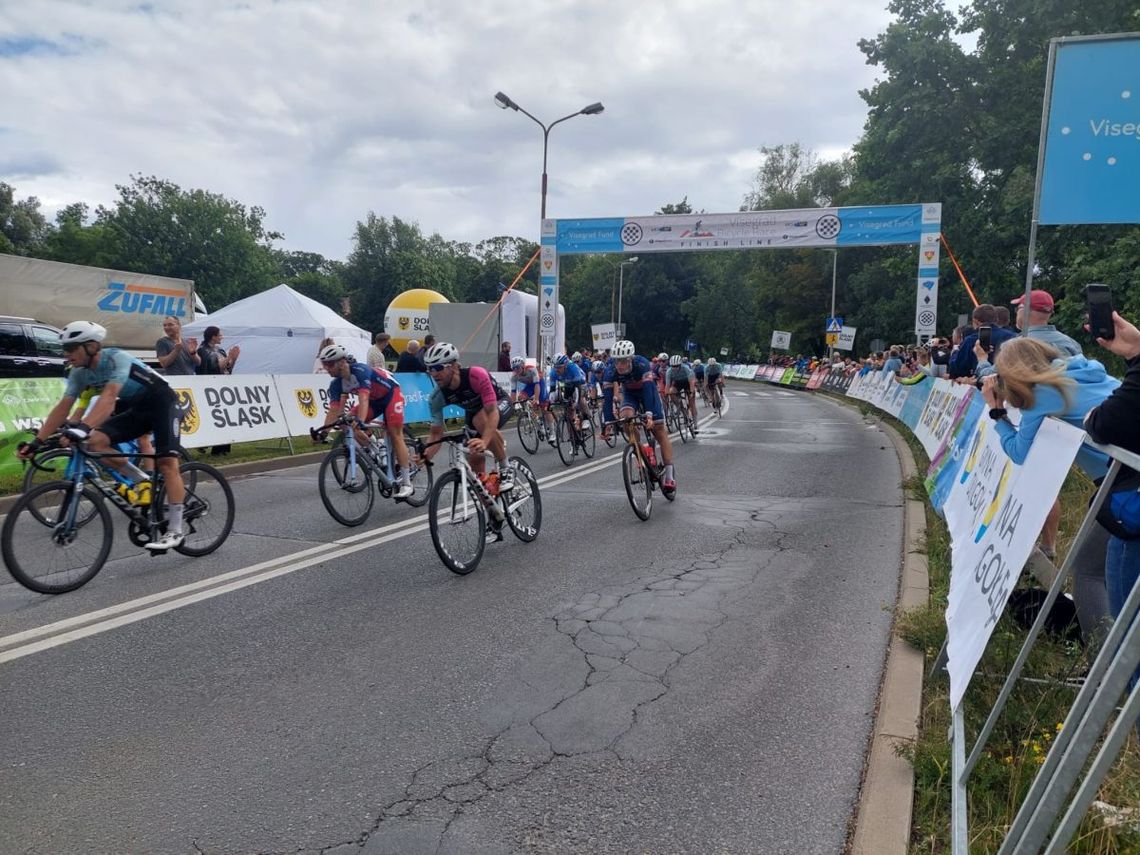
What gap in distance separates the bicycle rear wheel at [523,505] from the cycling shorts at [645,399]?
Answer: 6.82 ft

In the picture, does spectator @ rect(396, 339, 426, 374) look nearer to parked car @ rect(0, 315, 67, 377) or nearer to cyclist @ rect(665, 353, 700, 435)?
cyclist @ rect(665, 353, 700, 435)

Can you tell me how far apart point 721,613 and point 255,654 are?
295 cm

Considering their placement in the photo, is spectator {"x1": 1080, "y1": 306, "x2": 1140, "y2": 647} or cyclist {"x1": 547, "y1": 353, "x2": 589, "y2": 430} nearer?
spectator {"x1": 1080, "y1": 306, "x2": 1140, "y2": 647}

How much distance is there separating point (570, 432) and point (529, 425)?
1629 mm

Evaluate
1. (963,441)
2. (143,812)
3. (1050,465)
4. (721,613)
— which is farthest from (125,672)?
(963,441)

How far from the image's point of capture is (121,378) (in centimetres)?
635

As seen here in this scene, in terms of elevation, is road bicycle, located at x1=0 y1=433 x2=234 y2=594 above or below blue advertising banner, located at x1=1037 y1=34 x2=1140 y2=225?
below

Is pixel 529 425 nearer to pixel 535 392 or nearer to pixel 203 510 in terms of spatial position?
pixel 535 392

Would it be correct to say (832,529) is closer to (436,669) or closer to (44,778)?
(436,669)


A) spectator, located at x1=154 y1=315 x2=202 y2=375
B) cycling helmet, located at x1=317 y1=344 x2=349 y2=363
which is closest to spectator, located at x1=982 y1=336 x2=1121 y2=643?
cycling helmet, located at x1=317 y1=344 x2=349 y2=363

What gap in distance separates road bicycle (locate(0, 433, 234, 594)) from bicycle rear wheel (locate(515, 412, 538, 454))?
887 cm

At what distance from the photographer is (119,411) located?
6641 millimetres

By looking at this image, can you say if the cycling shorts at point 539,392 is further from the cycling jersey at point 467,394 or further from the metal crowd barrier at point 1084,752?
the metal crowd barrier at point 1084,752

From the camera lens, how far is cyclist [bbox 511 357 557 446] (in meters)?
14.8
